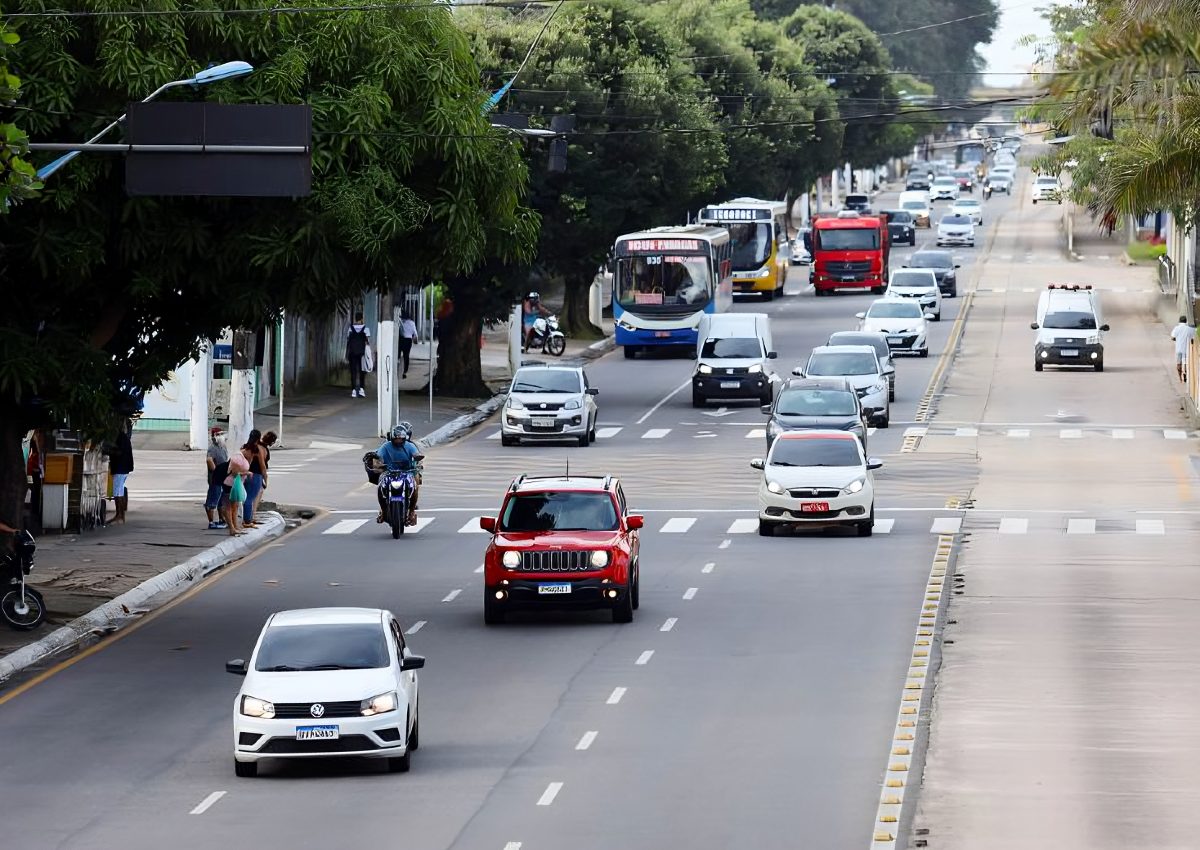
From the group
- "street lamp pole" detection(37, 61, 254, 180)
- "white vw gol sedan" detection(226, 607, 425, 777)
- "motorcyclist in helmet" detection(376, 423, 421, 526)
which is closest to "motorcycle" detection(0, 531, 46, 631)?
"street lamp pole" detection(37, 61, 254, 180)

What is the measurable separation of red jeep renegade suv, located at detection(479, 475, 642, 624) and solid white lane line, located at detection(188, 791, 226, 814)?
880cm

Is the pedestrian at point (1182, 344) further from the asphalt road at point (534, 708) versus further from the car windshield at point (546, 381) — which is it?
the asphalt road at point (534, 708)

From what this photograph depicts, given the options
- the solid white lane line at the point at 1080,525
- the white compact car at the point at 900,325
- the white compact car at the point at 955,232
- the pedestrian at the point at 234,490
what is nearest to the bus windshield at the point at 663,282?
the white compact car at the point at 900,325

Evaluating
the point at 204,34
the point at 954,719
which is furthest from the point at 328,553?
the point at 954,719

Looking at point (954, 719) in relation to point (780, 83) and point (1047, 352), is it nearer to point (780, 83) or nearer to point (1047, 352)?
point (1047, 352)

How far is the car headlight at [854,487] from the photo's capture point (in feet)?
117

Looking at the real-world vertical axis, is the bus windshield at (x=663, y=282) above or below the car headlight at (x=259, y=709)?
above

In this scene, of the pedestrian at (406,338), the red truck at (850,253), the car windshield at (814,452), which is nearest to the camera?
the car windshield at (814,452)

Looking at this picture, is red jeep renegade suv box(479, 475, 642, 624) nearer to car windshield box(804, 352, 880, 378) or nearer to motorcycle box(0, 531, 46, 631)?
motorcycle box(0, 531, 46, 631)

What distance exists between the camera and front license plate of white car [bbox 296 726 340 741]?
1878cm

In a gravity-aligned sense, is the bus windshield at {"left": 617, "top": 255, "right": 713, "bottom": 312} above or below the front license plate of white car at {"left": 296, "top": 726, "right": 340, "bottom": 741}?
above

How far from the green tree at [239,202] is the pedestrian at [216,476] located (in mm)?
8377

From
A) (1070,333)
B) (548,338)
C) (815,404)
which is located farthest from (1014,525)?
(548,338)

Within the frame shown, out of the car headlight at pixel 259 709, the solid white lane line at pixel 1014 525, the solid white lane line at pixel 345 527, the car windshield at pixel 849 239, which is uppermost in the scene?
the car windshield at pixel 849 239
